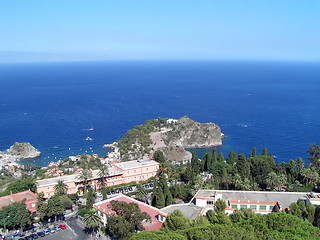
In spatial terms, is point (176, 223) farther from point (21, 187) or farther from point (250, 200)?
point (21, 187)

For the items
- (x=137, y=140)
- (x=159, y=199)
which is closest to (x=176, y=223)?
(x=159, y=199)

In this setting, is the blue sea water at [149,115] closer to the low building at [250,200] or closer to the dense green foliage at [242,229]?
the low building at [250,200]

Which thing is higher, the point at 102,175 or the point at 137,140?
the point at 102,175

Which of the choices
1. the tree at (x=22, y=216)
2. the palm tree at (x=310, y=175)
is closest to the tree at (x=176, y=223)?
the tree at (x=22, y=216)

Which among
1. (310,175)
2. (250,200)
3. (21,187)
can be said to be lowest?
(21,187)

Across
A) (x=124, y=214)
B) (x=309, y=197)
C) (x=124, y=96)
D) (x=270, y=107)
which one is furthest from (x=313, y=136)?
(x=124, y=96)

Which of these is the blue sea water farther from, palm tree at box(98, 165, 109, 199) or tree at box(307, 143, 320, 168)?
palm tree at box(98, 165, 109, 199)
